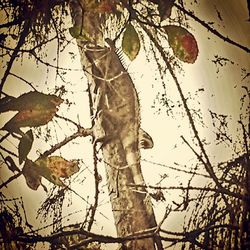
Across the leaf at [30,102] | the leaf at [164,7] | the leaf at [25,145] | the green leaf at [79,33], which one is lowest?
the leaf at [25,145]

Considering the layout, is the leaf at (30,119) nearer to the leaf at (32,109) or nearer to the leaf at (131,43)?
the leaf at (32,109)

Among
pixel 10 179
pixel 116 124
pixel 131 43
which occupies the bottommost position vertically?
pixel 10 179

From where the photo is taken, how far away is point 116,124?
1.18 metres

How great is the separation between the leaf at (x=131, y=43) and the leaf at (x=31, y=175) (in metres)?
0.38

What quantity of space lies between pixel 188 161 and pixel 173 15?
1.26ft

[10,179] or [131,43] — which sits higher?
[131,43]

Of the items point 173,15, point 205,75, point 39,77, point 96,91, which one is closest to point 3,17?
point 39,77

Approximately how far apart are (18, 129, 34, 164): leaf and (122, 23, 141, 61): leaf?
0.32 metres

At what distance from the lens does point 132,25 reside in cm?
120

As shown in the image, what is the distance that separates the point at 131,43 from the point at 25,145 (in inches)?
14.9

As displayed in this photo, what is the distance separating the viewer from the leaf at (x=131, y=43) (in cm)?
118

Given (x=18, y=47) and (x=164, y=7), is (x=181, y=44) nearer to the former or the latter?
(x=164, y=7)

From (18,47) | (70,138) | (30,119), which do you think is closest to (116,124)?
(70,138)

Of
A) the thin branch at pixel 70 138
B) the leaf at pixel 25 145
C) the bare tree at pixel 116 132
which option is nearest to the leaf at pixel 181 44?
the bare tree at pixel 116 132
